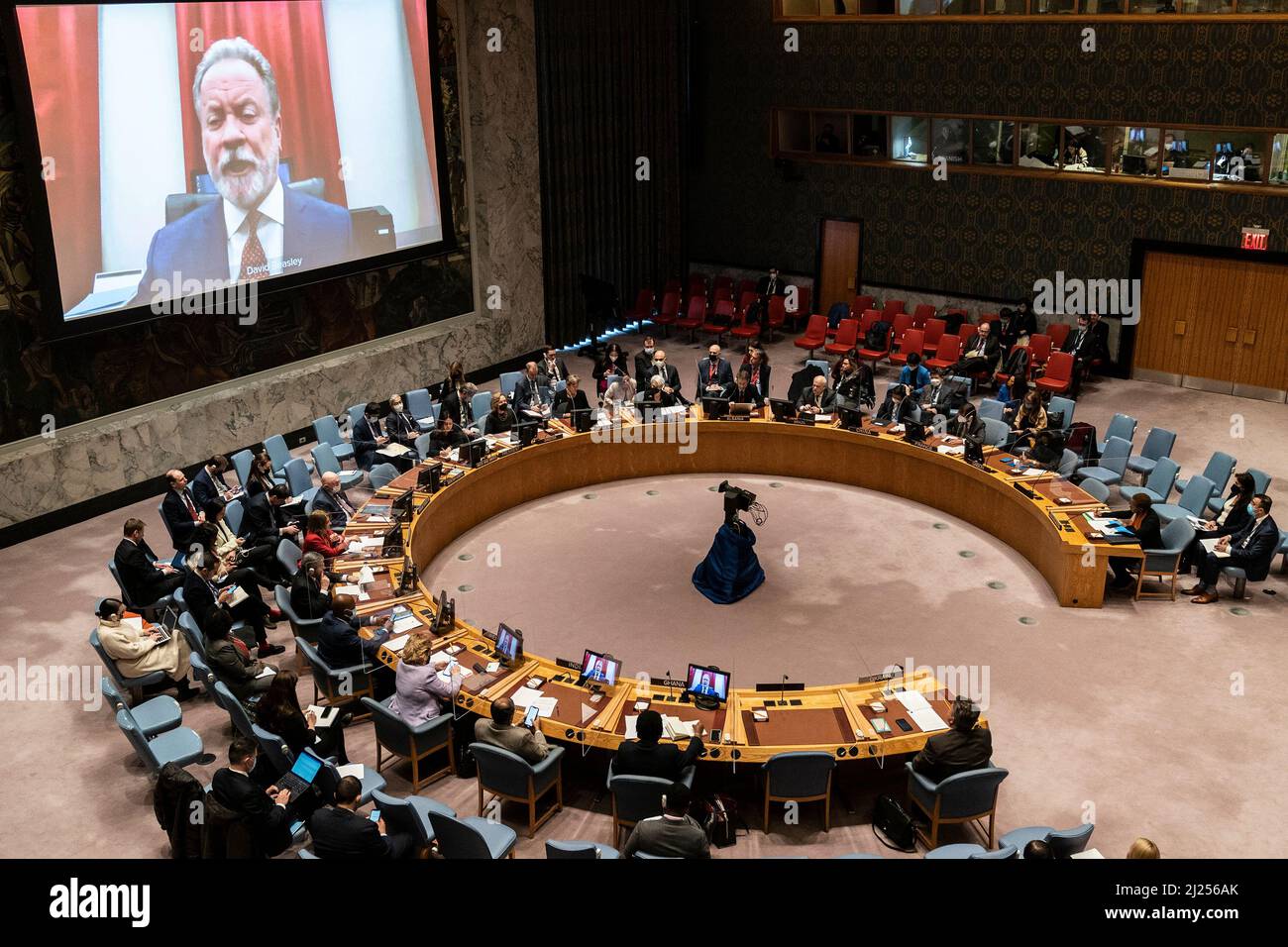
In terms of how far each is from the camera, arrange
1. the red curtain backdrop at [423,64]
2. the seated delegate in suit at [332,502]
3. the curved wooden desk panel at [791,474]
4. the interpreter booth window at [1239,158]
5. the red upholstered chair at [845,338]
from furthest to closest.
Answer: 1. the red upholstered chair at [845,338]
2. the interpreter booth window at [1239,158]
3. the red curtain backdrop at [423,64]
4. the seated delegate in suit at [332,502]
5. the curved wooden desk panel at [791,474]

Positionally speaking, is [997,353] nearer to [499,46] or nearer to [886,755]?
[499,46]

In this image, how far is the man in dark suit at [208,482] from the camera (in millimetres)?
12047

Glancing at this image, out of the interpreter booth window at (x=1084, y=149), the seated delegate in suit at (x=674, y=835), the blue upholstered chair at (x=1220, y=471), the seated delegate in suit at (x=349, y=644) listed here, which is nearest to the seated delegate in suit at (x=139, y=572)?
the seated delegate in suit at (x=349, y=644)

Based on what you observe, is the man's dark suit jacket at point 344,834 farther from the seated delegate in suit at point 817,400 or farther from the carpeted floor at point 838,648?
the seated delegate in suit at point 817,400

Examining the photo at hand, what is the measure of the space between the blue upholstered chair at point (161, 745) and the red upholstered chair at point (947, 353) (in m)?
12.1

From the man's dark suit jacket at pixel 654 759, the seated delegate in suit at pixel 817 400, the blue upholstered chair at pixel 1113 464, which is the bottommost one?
the man's dark suit jacket at pixel 654 759

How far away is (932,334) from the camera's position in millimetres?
17906

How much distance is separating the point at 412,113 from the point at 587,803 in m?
11.1

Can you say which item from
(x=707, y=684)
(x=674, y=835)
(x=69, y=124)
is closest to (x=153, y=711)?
(x=707, y=684)

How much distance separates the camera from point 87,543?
12758 millimetres

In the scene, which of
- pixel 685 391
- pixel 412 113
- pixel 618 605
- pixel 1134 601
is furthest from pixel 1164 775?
pixel 412 113

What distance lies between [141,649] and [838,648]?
231 inches

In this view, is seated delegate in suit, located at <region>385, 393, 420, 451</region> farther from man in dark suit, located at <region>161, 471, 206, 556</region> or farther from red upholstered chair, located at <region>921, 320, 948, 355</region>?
red upholstered chair, located at <region>921, 320, 948, 355</region>

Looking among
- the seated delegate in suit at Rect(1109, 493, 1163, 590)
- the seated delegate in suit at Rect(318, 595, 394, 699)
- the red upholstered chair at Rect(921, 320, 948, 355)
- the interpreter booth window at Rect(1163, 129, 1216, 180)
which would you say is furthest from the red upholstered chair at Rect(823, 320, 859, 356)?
the seated delegate in suit at Rect(318, 595, 394, 699)
